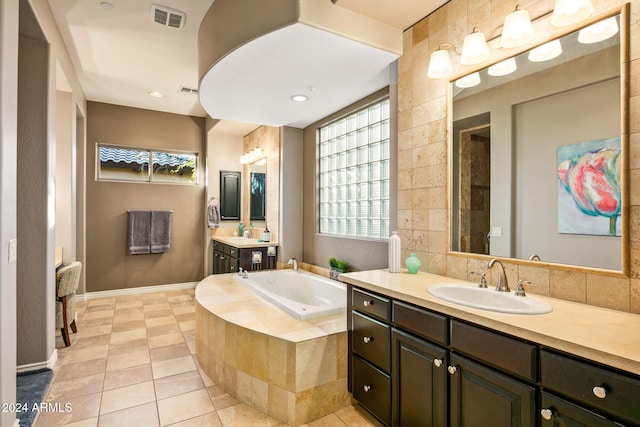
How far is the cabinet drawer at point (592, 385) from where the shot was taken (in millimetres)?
968

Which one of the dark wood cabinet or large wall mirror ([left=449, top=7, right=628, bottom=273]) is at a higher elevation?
large wall mirror ([left=449, top=7, right=628, bottom=273])

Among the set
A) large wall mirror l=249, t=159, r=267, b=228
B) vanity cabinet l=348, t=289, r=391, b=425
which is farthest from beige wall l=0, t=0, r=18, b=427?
large wall mirror l=249, t=159, r=267, b=228

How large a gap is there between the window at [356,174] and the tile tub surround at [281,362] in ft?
4.11

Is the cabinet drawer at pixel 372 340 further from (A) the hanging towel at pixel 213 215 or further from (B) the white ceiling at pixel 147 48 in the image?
(A) the hanging towel at pixel 213 215

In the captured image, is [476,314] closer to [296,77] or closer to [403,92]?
[403,92]

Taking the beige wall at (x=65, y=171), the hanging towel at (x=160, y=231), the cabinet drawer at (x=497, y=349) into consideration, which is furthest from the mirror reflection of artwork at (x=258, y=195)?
the cabinet drawer at (x=497, y=349)

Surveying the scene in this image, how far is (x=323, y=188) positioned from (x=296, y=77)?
1.61m

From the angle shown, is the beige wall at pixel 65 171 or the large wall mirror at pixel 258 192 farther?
the large wall mirror at pixel 258 192

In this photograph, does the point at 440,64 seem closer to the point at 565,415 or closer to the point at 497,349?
the point at 497,349

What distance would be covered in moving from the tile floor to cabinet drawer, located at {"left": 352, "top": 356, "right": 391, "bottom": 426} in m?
0.16

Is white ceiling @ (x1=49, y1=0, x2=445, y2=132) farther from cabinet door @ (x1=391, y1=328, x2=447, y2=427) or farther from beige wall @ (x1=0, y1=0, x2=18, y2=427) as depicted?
cabinet door @ (x1=391, y1=328, x2=447, y2=427)

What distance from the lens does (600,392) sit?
3.35 feet

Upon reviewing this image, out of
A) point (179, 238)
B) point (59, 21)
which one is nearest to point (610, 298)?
point (59, 21)

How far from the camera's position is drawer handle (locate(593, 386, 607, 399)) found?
3.33 feet
